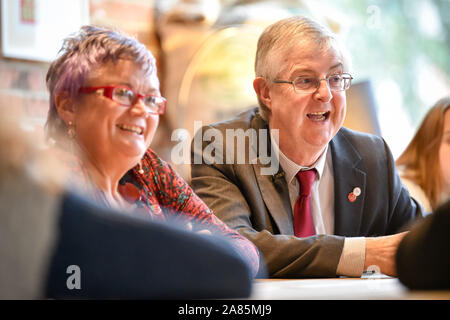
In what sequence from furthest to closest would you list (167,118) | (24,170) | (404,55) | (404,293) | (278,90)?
(404,55)
(167,118)
(278,90)
(404,293)
(24,170)

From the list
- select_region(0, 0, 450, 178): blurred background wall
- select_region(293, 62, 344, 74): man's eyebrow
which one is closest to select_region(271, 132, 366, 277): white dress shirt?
select_region(293, 62, 344, 74): man's eyebrow

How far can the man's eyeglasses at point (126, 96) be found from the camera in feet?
1.71

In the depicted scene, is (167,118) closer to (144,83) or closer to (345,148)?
(345,148)

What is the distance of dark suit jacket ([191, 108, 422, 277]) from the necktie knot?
0.02m

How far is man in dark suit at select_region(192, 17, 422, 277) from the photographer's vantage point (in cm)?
79

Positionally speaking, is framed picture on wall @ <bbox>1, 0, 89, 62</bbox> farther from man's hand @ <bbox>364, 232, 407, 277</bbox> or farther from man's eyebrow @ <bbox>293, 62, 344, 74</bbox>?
man's hand @ <bbox>364, 232, 407, 277</bbox>

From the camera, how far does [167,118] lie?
2.13m

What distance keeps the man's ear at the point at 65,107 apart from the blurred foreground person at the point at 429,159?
585mm

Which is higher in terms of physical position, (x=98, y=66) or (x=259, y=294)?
(x=98, y=66)

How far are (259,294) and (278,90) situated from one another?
39 cm

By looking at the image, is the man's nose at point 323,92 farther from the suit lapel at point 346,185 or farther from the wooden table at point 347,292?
the wooden table at point 347,292

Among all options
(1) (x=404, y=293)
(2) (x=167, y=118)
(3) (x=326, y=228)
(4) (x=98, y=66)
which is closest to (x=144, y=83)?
(4) (x=98, y=66)

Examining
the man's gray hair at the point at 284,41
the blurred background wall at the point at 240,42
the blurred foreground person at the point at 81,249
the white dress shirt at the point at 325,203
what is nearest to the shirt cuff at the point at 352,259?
the white dress shirt at the point at 325,203

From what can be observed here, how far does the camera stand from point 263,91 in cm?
87
